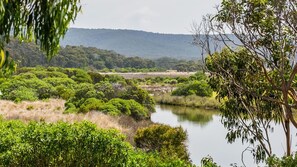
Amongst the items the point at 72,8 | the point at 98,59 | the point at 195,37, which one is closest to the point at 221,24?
the point at 195,37

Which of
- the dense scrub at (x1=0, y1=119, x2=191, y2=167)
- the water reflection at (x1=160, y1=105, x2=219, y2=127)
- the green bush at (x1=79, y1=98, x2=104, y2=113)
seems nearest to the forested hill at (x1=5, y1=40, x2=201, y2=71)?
the water reflection at (x1=160, y1=105, x2=219, y2=127)

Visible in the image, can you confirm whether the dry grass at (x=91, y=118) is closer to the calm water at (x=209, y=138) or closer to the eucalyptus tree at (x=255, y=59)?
the calm water at (x=209, y=138)

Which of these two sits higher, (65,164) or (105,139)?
(105,139)

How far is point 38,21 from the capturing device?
11.4 feet

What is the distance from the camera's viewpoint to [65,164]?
648 cm

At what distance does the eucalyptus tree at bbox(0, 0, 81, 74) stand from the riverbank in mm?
29065

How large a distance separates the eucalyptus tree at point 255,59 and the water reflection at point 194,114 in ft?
50.0

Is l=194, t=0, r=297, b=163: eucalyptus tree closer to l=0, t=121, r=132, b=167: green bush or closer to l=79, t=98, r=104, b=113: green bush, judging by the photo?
l=0, t=121, r=132, b=167: green bush

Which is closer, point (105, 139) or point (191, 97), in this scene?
point (105, 139)

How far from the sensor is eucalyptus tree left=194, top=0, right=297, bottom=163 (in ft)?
24.2

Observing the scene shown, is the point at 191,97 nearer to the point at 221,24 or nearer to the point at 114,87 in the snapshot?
the point at 114,87

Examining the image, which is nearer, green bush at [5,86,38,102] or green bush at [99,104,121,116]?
green bush at [99,104,121,116]

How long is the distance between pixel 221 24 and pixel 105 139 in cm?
353

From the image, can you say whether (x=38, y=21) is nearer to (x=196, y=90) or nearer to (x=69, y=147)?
(x=69, y=147)
